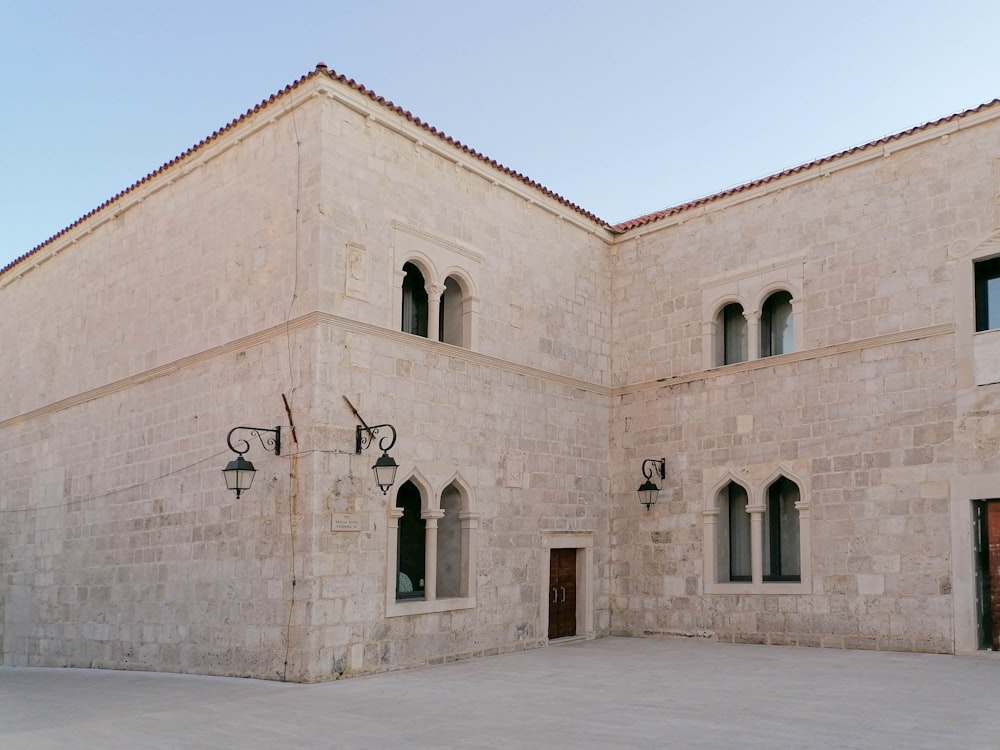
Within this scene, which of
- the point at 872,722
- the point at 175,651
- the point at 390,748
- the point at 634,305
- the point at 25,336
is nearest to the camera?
the point at 390,748

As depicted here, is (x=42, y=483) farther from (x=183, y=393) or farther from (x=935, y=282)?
(x=935, y=282)

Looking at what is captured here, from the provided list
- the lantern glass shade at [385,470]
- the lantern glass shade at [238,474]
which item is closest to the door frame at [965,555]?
the lantern glass shade at [385,470]

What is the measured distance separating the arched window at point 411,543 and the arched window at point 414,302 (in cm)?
213

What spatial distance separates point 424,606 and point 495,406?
9.94ft

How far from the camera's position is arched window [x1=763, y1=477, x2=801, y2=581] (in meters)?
13.2

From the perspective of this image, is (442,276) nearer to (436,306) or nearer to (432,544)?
(436,306)

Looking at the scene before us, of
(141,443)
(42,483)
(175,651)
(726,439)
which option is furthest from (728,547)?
(42,483)

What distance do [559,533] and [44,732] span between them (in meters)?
7.93

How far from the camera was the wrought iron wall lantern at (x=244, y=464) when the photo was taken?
10.6m

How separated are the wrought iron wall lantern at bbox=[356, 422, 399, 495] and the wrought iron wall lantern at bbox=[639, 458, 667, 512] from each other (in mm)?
4714

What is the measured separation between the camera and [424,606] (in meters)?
11.6

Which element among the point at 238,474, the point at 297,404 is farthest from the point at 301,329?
the point at 238,474

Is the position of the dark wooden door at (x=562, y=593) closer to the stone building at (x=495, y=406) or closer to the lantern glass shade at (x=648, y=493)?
the stone building at (x=495, y=406)

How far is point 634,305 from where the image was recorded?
15344 mm
